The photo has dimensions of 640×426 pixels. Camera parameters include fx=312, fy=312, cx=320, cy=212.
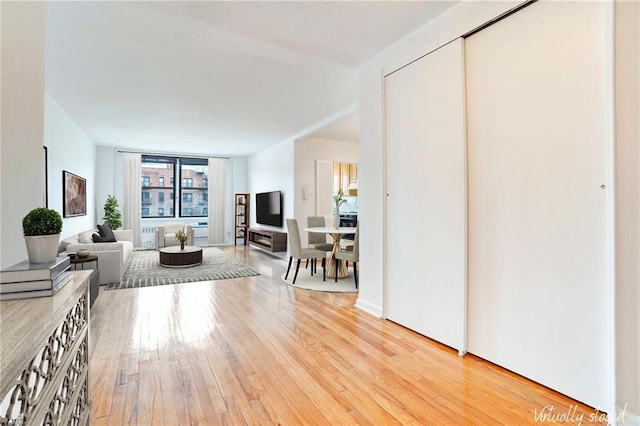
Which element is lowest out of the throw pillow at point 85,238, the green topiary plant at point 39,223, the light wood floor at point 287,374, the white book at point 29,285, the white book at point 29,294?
the light wood floor at point 287,374

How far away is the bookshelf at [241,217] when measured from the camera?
9.15 metres

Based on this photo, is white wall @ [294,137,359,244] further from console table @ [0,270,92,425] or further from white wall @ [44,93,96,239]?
console table @ [0,270,92,425]

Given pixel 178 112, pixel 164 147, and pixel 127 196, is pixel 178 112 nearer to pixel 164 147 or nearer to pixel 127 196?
pixel 164 147

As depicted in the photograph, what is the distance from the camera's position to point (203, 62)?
3.29 metres

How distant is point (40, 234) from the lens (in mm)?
1214

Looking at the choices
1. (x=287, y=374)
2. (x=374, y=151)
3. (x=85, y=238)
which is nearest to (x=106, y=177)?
(x=85, y=238)

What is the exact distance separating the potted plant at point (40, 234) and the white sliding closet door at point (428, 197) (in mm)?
2477

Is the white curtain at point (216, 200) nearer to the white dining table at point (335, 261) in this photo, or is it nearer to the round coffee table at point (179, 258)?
the round coffee table at point (179, 258)

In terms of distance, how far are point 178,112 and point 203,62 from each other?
1.97 metres

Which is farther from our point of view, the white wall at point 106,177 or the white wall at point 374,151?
the white wall at point 106,177

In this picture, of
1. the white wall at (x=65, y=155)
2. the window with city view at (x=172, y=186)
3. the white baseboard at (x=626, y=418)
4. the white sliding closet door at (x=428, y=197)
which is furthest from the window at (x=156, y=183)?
the white baseboard at (x=626, y=418)

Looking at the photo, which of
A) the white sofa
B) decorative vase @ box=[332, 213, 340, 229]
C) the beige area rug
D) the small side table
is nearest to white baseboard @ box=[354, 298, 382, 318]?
the beige area rug

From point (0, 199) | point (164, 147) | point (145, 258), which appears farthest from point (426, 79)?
point (164, 147)

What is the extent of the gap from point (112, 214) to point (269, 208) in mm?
3744
